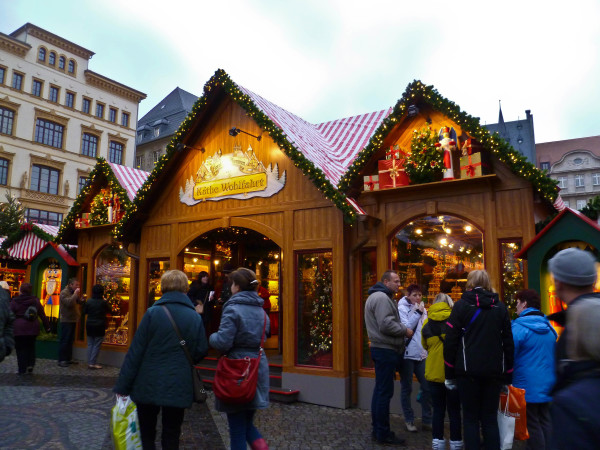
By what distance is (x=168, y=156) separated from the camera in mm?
10414

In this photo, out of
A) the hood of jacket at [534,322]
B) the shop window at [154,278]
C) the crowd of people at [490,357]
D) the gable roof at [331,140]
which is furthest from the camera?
the shop window at [154,278]

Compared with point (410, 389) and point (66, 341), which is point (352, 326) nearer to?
point (410, 389)

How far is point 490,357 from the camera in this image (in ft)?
14.3

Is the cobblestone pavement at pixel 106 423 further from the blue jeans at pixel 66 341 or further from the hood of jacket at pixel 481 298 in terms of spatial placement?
the blue jeans at pixel 66 341

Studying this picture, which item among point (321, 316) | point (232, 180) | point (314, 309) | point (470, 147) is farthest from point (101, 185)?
point (470, 147)

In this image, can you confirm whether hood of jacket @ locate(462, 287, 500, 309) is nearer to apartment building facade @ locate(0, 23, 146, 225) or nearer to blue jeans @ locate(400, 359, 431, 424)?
blue jeans @ locate(400, 359, 431, 424)

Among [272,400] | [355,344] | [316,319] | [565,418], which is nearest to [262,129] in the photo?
[316,319]

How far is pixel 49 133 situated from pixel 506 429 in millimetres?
42001

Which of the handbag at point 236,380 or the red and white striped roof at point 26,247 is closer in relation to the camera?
the handbag at point 236,380

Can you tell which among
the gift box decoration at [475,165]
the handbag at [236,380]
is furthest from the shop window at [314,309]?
the handbag at [236,380]

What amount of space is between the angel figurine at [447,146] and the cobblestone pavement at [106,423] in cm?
374

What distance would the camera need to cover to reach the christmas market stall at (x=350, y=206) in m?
7.30

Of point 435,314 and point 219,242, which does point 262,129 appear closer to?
point 219,242

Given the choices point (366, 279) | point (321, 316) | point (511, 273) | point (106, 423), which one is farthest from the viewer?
point (321, 316)
